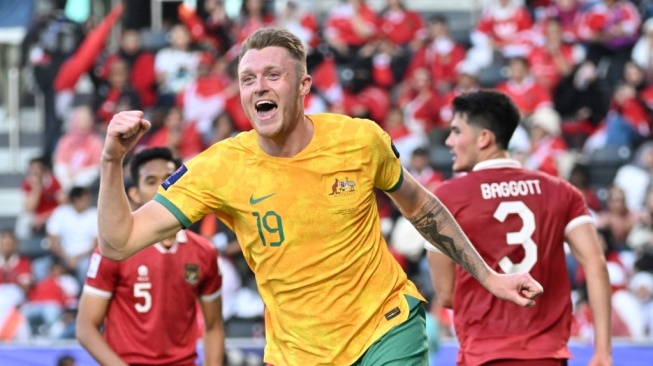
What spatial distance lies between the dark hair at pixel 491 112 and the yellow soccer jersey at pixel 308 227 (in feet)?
5.29

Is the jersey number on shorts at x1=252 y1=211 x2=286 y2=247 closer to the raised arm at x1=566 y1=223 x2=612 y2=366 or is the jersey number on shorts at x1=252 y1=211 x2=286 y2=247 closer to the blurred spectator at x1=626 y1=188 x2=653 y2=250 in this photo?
the raised arm at x1=566 y1=223 x2=612 y2=366

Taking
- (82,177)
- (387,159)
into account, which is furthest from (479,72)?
(387,159)

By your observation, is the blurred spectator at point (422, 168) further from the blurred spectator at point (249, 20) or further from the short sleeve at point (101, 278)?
the short sleeve at point (101, 278)

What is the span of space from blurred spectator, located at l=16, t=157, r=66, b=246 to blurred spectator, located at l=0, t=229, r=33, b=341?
0.68 metres

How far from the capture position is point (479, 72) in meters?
16.2

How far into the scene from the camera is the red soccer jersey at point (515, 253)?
6.55 metres

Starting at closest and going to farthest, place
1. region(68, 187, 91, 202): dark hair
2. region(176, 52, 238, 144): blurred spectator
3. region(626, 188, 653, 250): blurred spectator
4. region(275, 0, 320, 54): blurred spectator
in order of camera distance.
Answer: region(626, 188, 653, 250): blurred spectator → region(68, 187, 91, 202): dark hair → region(176, 52, 238, 144): blurred spectator → region(275, 0, 320, 54): blurred spectator

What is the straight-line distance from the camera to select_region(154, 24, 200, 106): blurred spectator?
53.9 ft

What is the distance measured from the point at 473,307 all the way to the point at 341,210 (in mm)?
1562

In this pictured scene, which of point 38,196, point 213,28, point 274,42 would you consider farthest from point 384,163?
point 213,28

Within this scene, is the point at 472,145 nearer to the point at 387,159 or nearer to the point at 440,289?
the point at 440,289

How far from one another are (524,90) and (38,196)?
5941 millimetres

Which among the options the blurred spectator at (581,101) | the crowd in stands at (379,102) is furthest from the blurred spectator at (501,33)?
the blurred spectator at (581,101)

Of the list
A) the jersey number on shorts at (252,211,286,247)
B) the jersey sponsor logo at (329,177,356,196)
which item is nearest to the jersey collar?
the jersey sponsor logo at (329,177,356,196)
